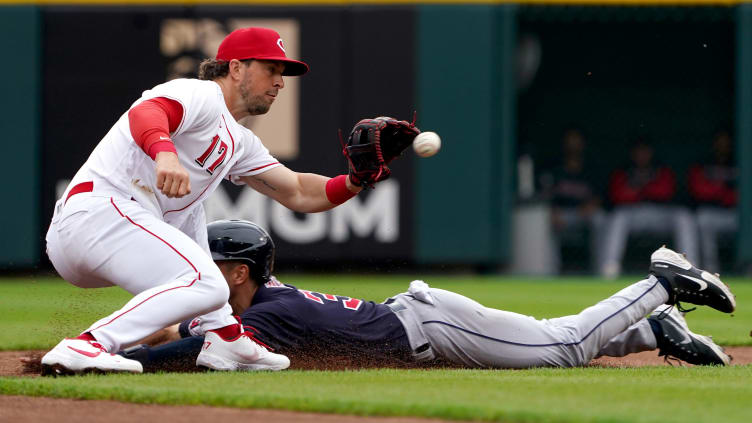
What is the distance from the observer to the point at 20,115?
11.2 metres

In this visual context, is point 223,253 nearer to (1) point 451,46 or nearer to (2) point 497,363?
(2) point 497,363

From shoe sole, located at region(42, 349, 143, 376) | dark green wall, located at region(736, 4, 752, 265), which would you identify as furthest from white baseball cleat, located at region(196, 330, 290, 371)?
dark green wall, located at region(736, 4, 752, 265)

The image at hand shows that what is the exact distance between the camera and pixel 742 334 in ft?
21.6

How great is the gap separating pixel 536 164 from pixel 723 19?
287 centimetres

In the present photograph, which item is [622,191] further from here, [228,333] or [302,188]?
[228,333]

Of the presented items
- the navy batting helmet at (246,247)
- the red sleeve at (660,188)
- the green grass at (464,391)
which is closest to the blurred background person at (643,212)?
the red sleeve at (660,188)

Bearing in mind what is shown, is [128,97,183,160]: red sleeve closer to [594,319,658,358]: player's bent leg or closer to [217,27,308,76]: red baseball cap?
[217,27,308,76]: red baseball cap

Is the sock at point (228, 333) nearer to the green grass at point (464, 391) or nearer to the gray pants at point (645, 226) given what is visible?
the green grass at point (464, 391)

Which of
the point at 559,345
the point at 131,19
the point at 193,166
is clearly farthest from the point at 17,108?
the point at 559,345

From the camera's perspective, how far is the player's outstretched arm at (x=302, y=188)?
203 inches

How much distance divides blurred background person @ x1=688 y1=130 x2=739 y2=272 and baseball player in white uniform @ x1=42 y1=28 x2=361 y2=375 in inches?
340

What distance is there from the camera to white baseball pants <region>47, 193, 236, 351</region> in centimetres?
409

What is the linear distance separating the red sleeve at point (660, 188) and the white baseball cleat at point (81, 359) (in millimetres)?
9427

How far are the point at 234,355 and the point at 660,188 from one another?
9.14 meters
